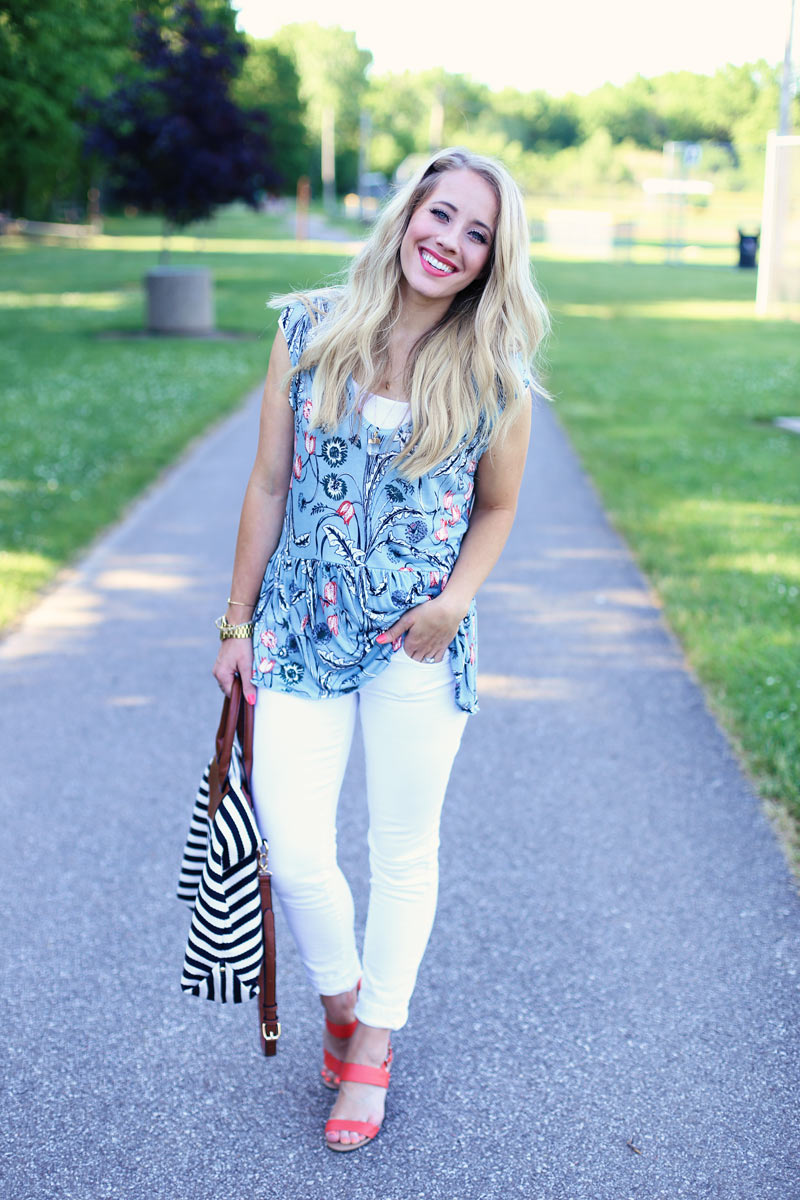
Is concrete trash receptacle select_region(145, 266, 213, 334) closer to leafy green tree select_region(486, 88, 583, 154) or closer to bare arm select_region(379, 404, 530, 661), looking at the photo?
bare arm select_region(379, 404, 530, 661)

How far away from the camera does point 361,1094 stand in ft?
8.14

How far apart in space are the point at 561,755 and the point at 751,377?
1077 cm

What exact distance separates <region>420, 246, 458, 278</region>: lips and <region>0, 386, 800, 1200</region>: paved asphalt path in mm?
947

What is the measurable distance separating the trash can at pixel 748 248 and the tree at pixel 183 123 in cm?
1800

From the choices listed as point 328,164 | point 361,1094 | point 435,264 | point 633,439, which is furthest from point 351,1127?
point 328,164

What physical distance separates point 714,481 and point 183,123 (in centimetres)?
1173

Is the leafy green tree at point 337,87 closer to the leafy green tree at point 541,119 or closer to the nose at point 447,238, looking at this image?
the leafy green tree at point 541,119

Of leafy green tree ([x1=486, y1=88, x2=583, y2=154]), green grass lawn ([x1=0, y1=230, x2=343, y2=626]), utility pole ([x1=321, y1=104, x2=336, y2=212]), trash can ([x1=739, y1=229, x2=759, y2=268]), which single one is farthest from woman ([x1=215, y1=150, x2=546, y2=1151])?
leafy green tree ([x1=486, y1=88, x2=583, y2=154])

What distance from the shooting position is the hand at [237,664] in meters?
2.39

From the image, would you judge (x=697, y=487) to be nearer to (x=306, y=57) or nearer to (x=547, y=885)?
(x=547, y=885)

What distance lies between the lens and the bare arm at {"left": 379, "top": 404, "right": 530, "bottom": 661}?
2295 millimetres

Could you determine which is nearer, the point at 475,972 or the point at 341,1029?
the point at 341,1029

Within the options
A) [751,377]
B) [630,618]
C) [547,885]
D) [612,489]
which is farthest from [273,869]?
[751,377]

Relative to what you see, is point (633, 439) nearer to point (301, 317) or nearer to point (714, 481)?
point (714, 481)
